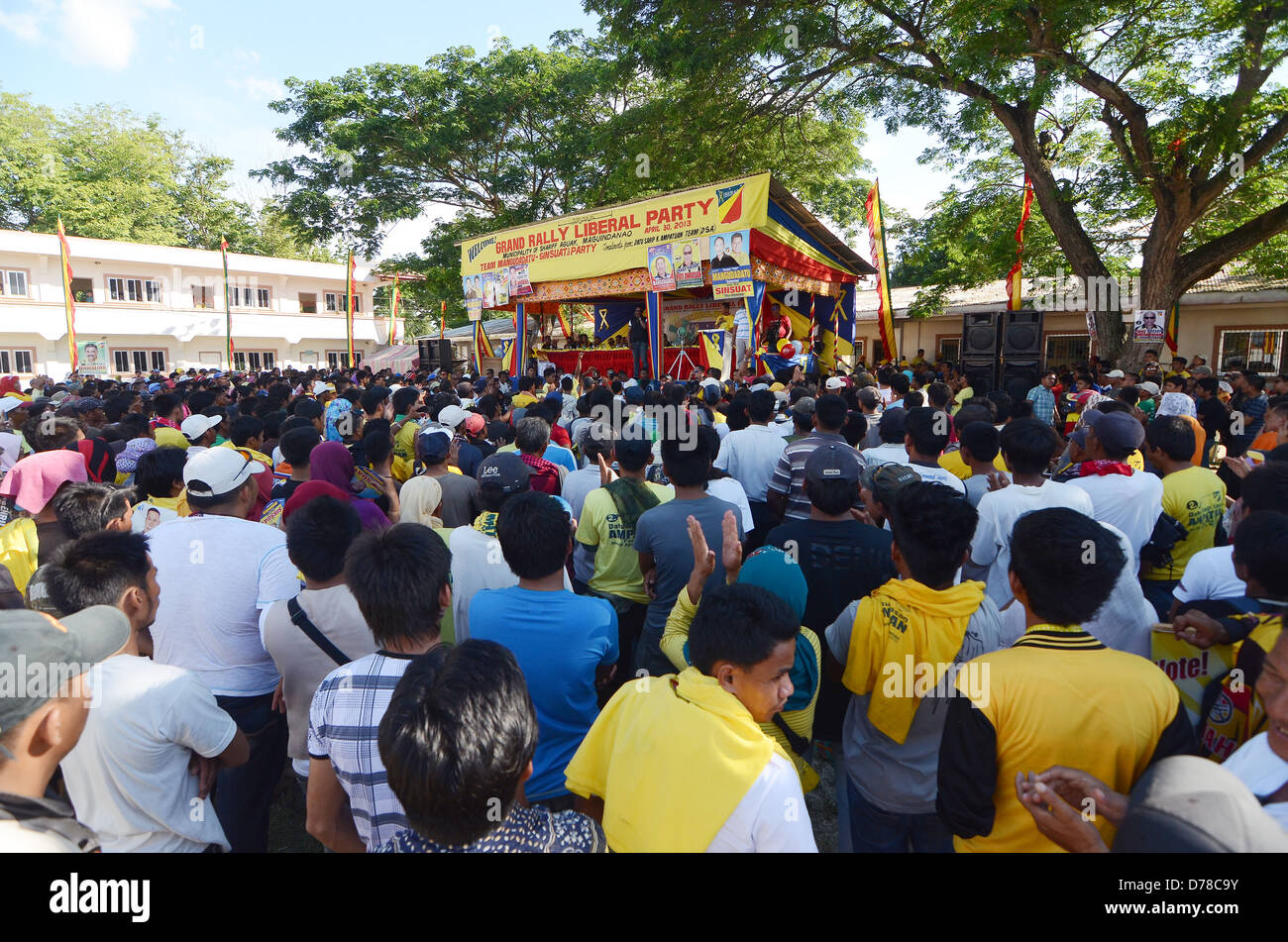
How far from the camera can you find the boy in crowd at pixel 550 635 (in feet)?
7.23

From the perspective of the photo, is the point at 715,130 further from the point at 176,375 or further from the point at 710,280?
the point at 176,375

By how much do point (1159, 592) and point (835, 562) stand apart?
192 cm

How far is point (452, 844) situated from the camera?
130 centimetres

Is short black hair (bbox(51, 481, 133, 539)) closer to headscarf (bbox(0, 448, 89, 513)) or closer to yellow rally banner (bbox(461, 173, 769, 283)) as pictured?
headscarf (bbox(0, 448, 89, 513))

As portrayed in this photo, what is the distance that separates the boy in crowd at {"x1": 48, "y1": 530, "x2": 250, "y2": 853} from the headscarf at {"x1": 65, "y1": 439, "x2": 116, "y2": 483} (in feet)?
11.1

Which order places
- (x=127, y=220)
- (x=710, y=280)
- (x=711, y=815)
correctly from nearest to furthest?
1. (x=711, y=815)
2. (x=710, y=280)
3. (x=127, y=220)

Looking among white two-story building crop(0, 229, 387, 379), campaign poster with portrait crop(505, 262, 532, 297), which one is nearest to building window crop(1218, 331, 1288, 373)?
campaign poster with portrait crop(505, 262, 532, 297)

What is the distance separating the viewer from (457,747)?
128 centimetres

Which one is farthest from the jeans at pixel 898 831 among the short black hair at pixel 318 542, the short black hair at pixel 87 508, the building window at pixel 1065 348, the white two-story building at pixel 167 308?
the white two-story building at pixel 167 308

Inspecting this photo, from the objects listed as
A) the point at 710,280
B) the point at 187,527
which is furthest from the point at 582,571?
the point at 710,280

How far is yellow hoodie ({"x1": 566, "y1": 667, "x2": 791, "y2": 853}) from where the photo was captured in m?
1.38

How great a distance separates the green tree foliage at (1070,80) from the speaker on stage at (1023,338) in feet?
10.0

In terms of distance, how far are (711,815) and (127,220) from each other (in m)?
38.5

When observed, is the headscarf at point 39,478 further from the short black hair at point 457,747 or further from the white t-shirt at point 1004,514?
the white t-shirt at point 1004,514
